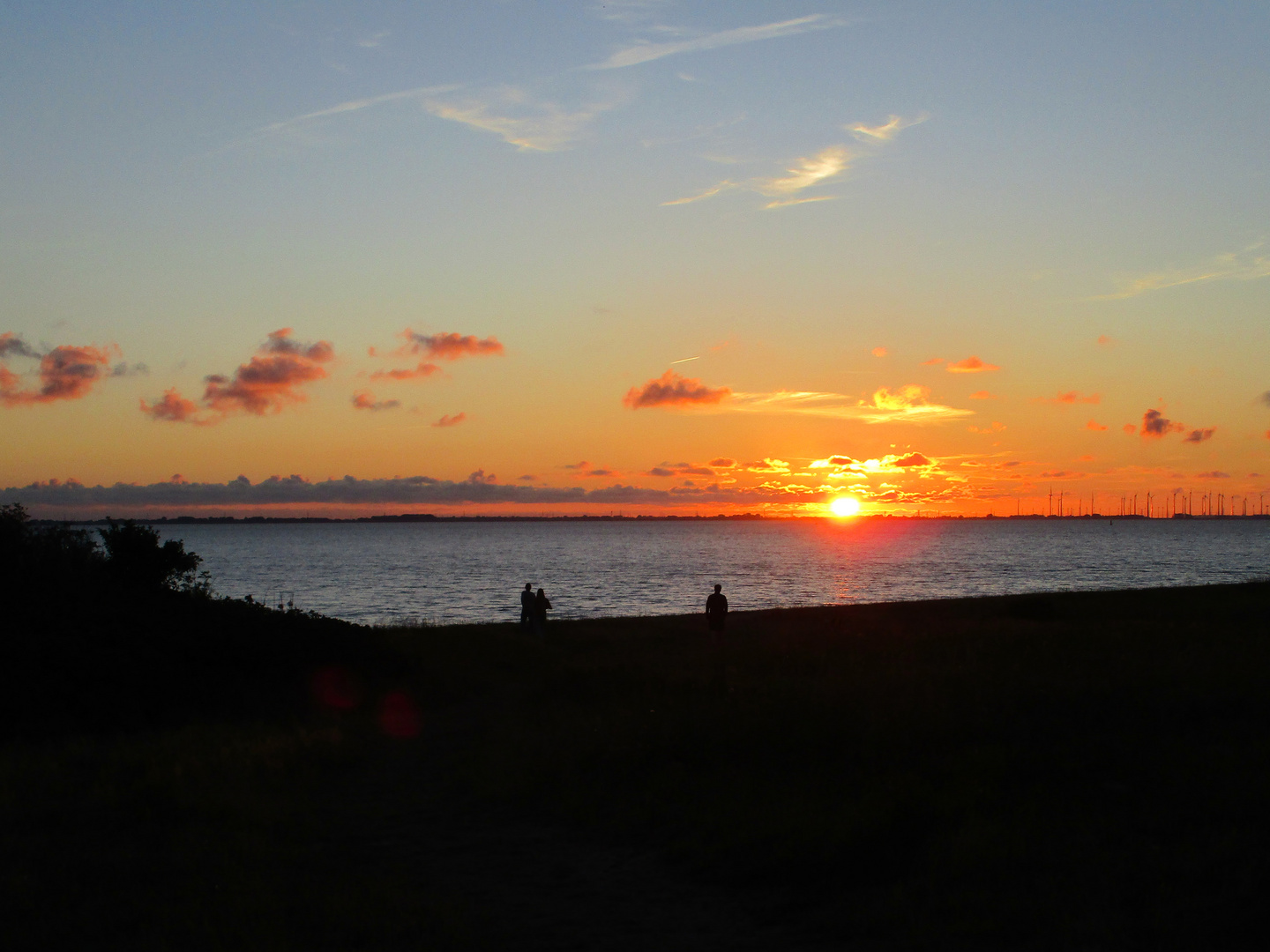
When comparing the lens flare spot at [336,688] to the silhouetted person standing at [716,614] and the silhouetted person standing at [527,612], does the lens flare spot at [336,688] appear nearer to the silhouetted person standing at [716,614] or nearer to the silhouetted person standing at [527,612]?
the silhouetted person standing at [716,614]

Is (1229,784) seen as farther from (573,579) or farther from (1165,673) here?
(573,579)

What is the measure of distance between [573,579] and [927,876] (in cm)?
8636

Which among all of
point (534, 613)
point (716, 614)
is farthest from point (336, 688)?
point (534, 613)

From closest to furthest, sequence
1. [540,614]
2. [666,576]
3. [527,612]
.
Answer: [540,614] < [527,612] < [666,576]

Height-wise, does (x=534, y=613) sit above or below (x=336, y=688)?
above

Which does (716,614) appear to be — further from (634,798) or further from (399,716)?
(634,798)

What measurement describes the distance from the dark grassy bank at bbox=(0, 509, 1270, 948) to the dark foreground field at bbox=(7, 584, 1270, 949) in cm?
4

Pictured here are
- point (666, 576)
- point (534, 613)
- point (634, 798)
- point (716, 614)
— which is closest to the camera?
point (634, 798)

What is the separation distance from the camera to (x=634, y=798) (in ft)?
37.1

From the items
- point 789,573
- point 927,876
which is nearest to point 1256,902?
point 927,876

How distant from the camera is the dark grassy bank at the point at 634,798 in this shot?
7477mm

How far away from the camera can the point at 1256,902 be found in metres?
6.73

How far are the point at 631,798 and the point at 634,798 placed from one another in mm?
53

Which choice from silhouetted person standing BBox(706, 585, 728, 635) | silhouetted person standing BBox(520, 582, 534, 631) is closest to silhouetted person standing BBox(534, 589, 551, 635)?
silhouetted person standing BBox(520, 582, 534, 631)
